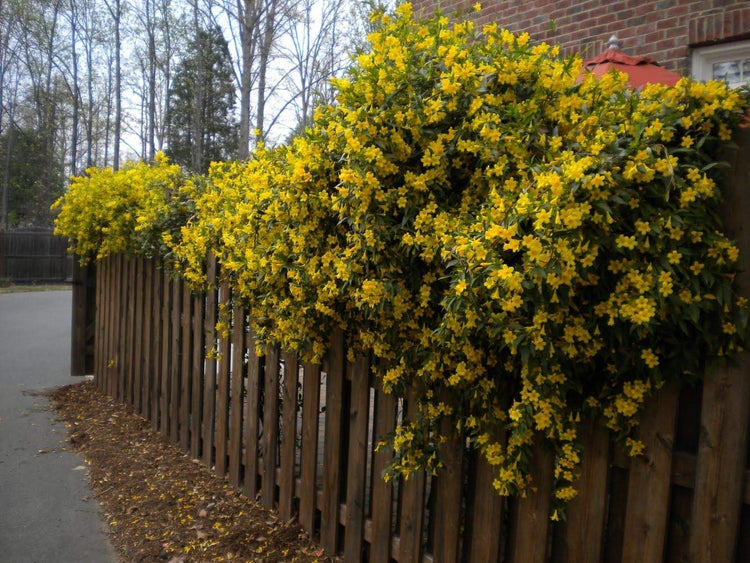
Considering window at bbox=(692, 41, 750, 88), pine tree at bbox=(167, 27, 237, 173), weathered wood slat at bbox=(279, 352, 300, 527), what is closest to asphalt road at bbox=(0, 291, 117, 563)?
weathered wood slat at bbox=(279, 352, 300, 527)

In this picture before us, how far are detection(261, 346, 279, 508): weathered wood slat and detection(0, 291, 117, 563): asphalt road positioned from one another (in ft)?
2.98

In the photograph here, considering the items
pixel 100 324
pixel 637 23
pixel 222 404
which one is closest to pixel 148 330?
pixel 222 404

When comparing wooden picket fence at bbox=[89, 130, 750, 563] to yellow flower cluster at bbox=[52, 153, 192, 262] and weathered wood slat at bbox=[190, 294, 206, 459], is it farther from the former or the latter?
yellow flower cluster at bbox=[52, 153, 192, 262]

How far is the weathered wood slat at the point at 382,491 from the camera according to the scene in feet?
9.37

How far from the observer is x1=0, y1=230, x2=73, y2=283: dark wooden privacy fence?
83.5ft

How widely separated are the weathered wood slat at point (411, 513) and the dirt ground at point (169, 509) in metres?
0.65

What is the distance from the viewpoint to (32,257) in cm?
2609

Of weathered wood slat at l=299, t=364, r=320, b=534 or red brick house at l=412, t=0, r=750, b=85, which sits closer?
weathered wood slat at l=299, t=364, r=320, b=534

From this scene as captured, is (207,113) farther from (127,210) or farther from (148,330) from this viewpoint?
(148,330)

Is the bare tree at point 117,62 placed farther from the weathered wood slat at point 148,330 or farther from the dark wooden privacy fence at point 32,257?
the weathered wood slat at point 148,330

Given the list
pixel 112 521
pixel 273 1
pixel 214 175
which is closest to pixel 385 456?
pixel 112 521

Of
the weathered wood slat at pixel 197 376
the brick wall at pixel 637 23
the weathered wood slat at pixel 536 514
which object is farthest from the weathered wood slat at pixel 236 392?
the brick wall at pixel 637 23

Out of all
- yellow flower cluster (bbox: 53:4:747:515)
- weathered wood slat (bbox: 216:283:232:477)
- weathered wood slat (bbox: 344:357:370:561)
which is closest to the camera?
yellow flower cluster (bbox: 53:4:747:515)

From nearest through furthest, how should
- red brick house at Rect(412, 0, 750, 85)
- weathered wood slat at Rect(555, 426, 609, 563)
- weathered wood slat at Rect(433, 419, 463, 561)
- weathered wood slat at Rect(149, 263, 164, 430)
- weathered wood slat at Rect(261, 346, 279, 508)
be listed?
weathered wood slat at Rect(555, 426, 609, 563), weathered wood slat at Rect(433, 419, 463, 561), weathered wood slat at Rect(261, 346, 279, 508), red brick house at Rect(412, 0, 750, 85), weathered wood slat at Rect(149, 263, 164, 430)
